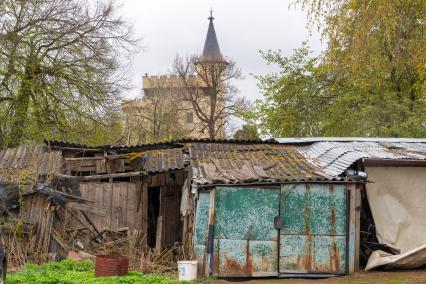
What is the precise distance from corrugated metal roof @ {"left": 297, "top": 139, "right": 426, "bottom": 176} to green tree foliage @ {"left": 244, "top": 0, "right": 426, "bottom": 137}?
1.61 metres

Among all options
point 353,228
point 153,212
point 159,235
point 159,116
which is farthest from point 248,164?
point 159,116

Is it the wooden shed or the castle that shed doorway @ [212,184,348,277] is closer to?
the wooden shed

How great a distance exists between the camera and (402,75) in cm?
2488

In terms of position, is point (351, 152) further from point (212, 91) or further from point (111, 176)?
point (212, 91)

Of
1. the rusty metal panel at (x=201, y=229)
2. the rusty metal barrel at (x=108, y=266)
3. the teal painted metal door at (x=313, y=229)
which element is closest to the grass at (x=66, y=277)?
the rusty metal barrel at (x=108, y=266)

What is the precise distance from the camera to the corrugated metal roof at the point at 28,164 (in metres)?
12.8

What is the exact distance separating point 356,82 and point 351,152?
1145cm

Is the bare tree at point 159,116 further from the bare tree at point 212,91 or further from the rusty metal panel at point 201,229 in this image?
the rusty metal panel at point 201,229

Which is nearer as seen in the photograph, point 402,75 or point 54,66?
point 54,66

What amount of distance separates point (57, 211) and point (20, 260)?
1.34 metres

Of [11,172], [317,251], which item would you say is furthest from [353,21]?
[11,172]

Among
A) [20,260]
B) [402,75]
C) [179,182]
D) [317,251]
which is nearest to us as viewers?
[317,251]

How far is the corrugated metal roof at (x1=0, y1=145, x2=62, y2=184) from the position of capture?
12.8 meters

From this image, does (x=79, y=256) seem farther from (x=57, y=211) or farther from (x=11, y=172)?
(x=11, y=172)
